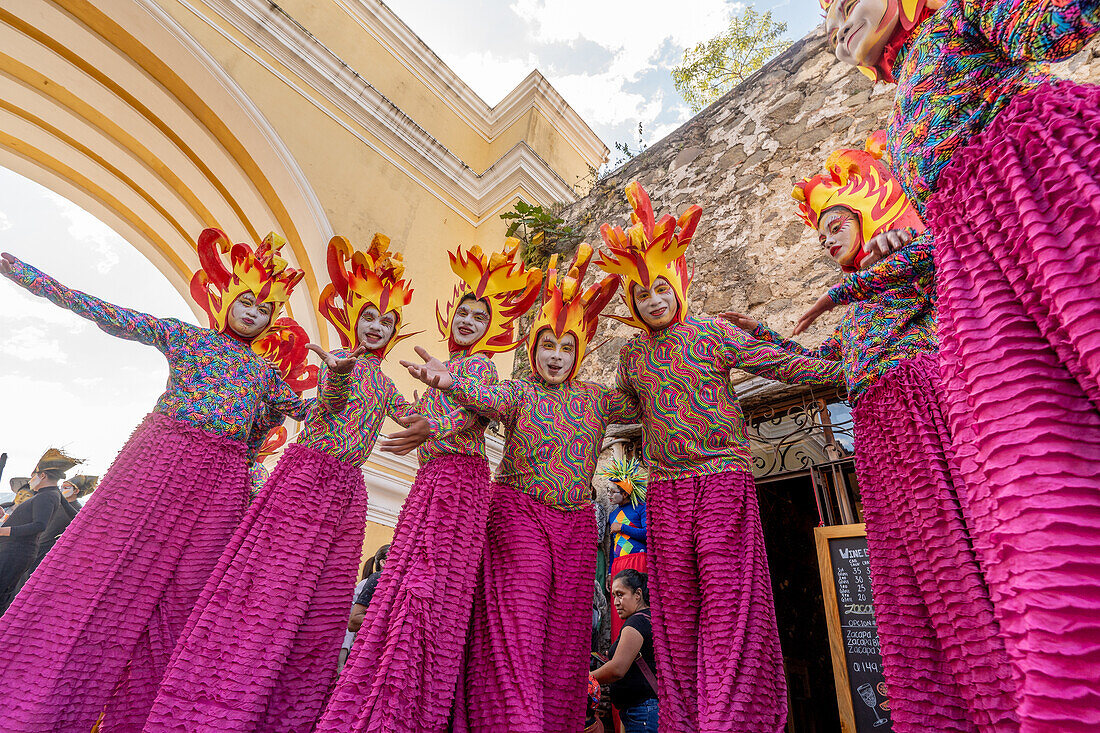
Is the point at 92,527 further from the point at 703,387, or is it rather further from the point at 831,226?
the point at 831,226

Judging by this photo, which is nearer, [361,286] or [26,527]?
[361,286]

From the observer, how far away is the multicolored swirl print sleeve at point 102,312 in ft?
8.59

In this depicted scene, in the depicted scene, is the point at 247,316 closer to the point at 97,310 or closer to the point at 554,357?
the point at 97,310

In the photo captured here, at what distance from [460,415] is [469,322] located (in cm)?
63

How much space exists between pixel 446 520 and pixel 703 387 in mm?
1176

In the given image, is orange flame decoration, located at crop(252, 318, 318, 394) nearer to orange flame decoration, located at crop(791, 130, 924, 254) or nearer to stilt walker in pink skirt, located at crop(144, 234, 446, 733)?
stilt walker in pink skirt, located at crop(144, 234, 446, 733)

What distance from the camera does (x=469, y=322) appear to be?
9.24 ft

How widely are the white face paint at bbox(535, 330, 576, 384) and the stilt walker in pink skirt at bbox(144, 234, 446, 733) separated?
59cm

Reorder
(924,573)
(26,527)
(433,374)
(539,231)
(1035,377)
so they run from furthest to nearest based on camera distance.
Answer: (539,231) < (26,527) < (433,374) < (924,573) < (1035,377)

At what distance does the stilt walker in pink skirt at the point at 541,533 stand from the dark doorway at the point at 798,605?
4.37ft

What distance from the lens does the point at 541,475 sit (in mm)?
2361

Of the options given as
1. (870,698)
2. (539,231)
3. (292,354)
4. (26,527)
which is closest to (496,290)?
(292,354)

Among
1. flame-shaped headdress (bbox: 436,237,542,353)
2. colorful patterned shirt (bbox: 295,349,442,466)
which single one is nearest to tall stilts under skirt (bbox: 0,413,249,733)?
colorful patterned shirt (bbox: 295,349,442,466)

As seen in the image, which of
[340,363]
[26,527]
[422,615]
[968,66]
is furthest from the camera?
[26,527]
